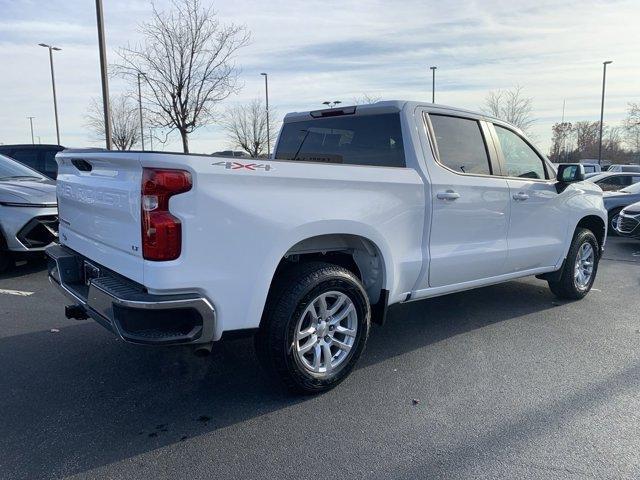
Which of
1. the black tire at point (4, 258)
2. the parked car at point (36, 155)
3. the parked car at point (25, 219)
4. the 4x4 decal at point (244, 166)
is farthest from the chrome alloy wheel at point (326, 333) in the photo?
the parked car at point (36, 155)

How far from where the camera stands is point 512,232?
473 cm

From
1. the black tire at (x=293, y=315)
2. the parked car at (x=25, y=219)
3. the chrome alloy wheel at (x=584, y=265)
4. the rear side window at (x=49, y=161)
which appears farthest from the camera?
the rear side window at (x=49, y=161)

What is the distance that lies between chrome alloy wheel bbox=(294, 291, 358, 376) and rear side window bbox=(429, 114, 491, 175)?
4.88ft

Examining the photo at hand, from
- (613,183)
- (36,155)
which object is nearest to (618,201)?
(613,183)

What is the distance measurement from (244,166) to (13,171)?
618cm

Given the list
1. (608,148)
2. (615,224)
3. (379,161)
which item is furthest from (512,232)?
(608,148)

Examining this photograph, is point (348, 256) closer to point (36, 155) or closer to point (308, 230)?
point (308, 230)

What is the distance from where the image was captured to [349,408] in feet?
10.8

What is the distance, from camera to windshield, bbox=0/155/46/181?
7.31 meters

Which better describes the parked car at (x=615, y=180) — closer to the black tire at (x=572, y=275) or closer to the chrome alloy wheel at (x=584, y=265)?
the chrome alloy wheel at (x=584, y=265)

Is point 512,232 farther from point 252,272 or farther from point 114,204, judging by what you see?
point 114,204

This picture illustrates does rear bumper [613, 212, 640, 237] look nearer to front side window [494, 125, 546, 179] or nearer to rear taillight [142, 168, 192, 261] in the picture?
front side window [494, 125, 546, 179]

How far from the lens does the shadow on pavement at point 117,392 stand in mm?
2801

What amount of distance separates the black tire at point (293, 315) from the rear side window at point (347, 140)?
1.14 metres
